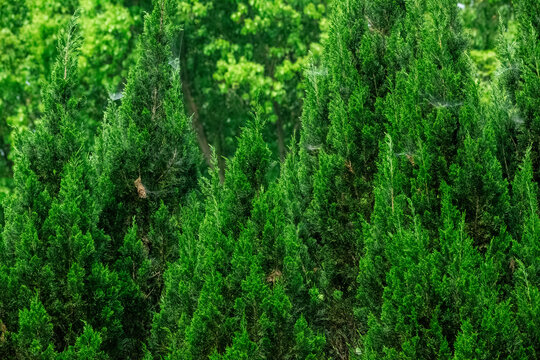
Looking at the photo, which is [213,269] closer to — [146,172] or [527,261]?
[146,172]

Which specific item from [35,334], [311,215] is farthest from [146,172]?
[35,334]

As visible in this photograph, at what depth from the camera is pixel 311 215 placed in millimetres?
5297

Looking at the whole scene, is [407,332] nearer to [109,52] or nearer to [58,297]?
[58,297]

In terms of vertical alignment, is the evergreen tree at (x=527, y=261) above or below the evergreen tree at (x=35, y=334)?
above

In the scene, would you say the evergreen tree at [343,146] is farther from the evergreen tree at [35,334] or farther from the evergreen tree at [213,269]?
the evergreen tree at [35,334]

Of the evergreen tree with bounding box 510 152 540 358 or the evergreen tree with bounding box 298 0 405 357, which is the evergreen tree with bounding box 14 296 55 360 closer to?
the evergreen tree with bounding box 298 0 405 357

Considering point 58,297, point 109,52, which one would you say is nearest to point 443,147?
point 58,297

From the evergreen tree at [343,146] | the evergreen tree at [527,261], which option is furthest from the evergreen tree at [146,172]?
the evergreen tree at [527,261]

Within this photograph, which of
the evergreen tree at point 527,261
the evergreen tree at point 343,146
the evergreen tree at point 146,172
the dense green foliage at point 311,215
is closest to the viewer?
the evergreen tree at point 527,261

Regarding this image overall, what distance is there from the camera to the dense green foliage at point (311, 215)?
3938mm

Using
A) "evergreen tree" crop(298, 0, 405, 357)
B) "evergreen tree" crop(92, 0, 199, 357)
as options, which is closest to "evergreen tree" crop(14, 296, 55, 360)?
"evergreen tree" crop(92, 0, 199, 357)

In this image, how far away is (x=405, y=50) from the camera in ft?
17.8

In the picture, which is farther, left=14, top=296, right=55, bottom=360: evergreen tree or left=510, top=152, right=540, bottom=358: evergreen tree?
left=14, top=296, right=55, bottom=360: evergreen tree

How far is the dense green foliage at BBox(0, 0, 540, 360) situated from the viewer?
12.9ft
